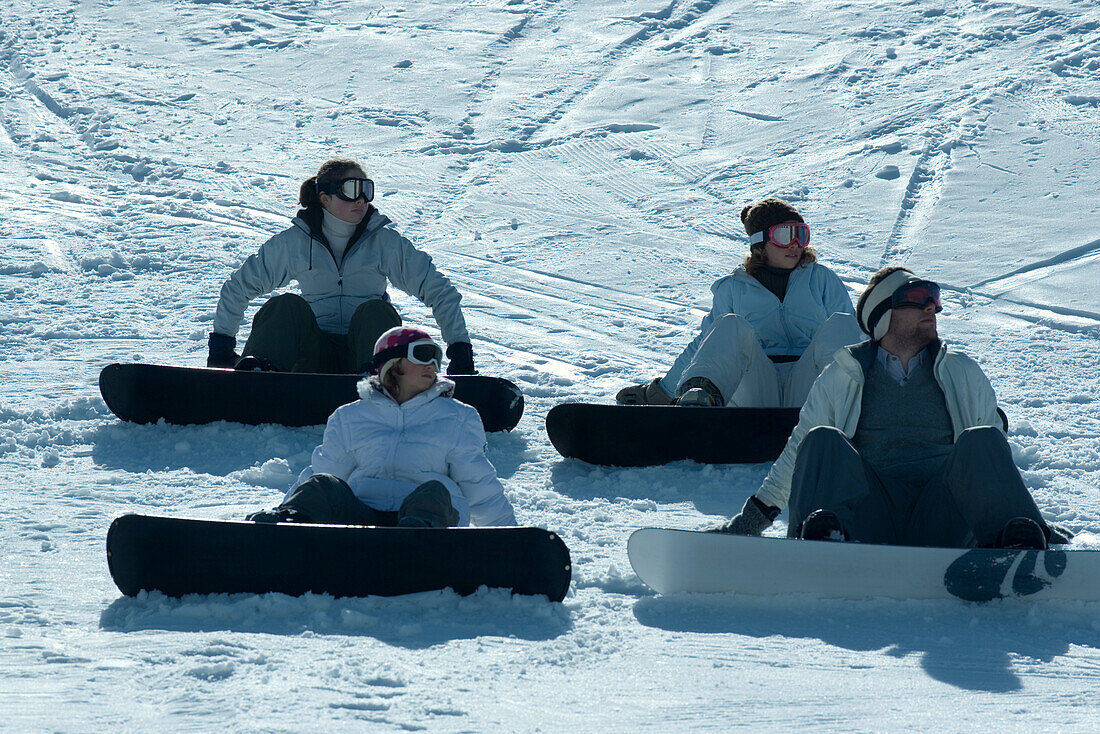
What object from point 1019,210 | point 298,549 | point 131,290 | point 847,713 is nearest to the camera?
point 847,713

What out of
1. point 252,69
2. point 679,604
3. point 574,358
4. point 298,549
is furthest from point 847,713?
point 252,69

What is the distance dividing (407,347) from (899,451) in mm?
1436

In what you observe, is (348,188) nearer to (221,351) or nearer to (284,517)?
(221,351)

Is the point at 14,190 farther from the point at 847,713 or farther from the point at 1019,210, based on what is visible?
the point at 847,713

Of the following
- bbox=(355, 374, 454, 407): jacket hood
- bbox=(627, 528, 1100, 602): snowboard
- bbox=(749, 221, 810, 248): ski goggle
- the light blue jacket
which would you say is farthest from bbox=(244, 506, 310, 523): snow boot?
bbox=(749, 221, 810, 248): ski goggle

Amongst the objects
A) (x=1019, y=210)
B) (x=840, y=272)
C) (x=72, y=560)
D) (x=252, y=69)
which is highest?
(x=252, y=69)

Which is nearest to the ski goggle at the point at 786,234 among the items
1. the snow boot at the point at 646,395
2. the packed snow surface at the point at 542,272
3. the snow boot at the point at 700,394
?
the snow boot at the point at 700,394

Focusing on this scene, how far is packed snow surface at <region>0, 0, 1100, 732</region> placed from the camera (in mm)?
2977

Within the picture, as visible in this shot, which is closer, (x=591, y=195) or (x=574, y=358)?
(x=574, y=358)

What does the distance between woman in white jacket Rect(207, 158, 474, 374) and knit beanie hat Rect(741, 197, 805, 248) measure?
128 centimetres

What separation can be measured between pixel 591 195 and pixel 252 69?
17.7ft

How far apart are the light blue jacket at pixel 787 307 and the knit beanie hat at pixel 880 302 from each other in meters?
1.59

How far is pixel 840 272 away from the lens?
9578mm

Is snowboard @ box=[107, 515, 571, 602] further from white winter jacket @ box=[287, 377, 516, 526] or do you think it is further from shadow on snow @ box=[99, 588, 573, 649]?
white winter jacket @ box=[287, 377, 516, 526]
